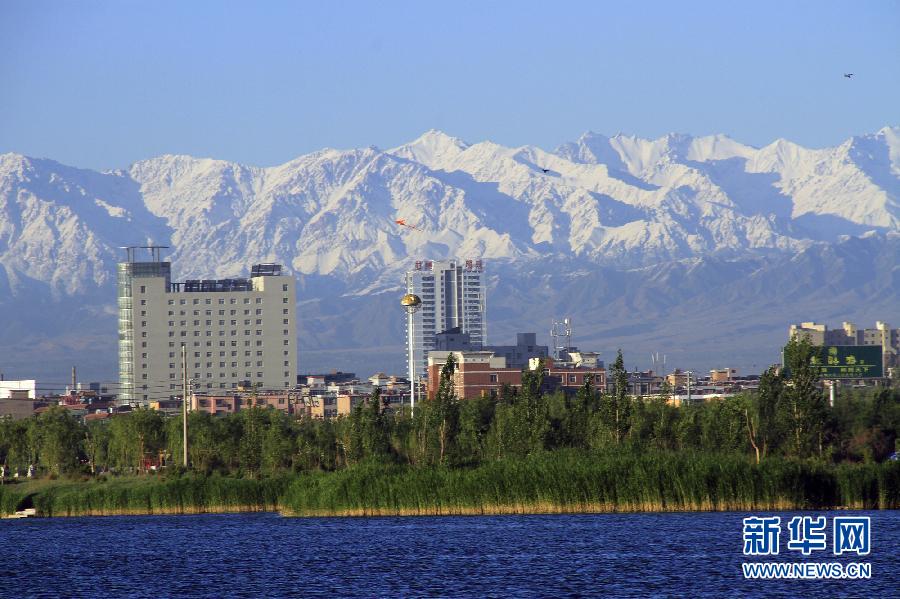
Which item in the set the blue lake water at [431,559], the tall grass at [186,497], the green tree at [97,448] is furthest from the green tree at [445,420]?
the green tree at [97,448]

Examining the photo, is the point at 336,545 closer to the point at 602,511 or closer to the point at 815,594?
the point at 602,511

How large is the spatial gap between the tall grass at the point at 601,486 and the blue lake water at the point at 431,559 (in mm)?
1098

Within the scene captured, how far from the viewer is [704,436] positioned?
443 feet

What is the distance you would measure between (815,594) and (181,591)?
2645 centimetres

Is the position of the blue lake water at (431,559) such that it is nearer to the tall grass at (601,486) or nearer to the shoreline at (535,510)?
the shoreline at (535,510)

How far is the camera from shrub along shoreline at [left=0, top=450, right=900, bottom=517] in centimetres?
9294

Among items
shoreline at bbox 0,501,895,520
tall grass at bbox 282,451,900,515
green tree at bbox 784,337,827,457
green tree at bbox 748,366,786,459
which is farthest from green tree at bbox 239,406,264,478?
green tree at bbox 784,337,827,457

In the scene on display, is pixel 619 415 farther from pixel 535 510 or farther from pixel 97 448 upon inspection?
pixel 97 448

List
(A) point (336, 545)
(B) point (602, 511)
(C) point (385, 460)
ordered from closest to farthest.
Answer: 1. (A) point (336, 545)
2. (B) point (602, 511)
3. (C) point (385, 460)

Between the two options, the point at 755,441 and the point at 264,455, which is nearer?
the point at 755,441

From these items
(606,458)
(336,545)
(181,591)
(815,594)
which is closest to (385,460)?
(606,458)

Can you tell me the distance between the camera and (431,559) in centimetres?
8206

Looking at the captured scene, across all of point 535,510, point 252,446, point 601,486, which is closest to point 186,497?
point 252,446

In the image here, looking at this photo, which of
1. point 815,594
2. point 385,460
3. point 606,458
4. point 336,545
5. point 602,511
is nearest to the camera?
point 815,594
